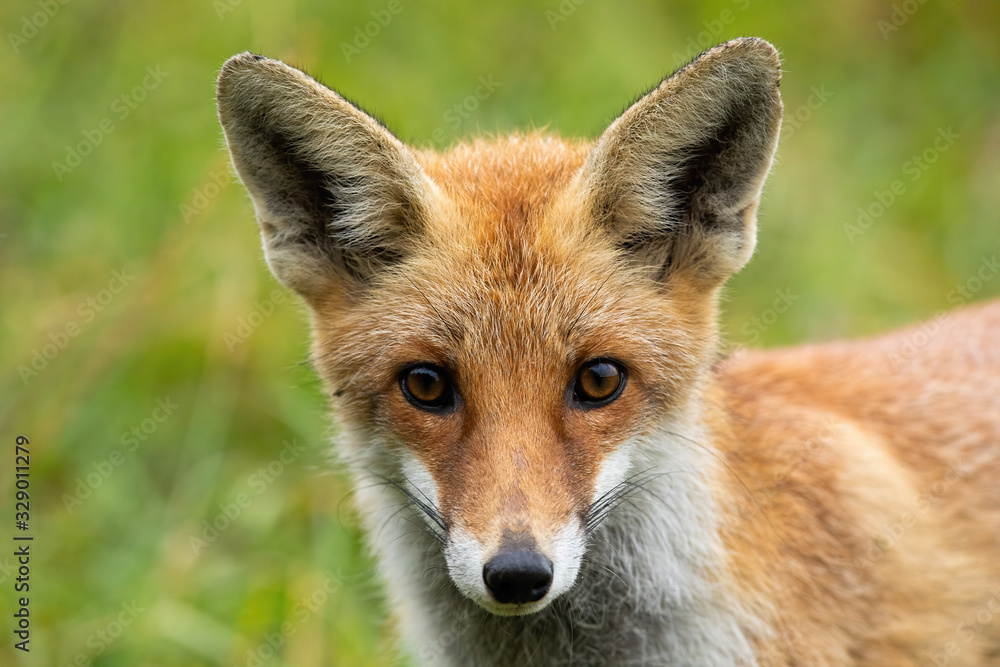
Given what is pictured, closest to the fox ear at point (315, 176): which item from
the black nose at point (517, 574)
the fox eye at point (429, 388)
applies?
the fox eye at point (429, 388)

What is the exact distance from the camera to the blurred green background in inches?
219

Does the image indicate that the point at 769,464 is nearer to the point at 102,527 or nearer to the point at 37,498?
the point at 102,527

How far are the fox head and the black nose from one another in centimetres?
11

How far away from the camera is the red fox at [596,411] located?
3.51 m

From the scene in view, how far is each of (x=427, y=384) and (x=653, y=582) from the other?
1239 mm

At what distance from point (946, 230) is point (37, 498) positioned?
764cm

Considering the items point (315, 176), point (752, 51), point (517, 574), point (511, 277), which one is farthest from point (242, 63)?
point (517, 574)

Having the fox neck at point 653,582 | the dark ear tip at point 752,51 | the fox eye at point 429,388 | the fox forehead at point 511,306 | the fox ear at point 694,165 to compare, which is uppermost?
the dark ear tip at point 752,51

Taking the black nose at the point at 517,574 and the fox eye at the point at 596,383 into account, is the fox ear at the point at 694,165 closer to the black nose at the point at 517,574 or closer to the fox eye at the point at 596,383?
the fox eye at the point at 596,383

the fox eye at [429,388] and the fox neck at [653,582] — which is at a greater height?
the fox eye at [429,388]

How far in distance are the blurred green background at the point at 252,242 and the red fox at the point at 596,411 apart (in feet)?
3.96

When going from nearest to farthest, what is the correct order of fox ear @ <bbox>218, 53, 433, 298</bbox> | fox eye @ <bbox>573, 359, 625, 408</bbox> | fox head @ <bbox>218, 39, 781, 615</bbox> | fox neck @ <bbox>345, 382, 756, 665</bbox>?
fox head @ <bbox>218, 39, 781, 615</bbox>, fox eye @ <bbox>573, 359, 625, 408</bbox>, fox ear @ <bbox>218, 53, 433, 298</bbox>, fox neck @ <bbox>345, 382, 756, 665</bbox>

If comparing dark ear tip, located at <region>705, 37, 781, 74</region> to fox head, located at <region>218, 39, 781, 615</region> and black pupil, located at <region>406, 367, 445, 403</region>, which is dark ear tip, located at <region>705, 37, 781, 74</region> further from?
black pupil, located at <region>406, 367, 445, 403</region>

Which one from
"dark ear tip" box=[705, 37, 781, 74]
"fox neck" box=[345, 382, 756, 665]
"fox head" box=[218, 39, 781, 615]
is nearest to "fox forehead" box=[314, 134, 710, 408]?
"fox head" box=[218, 39, 781, 615]
